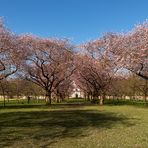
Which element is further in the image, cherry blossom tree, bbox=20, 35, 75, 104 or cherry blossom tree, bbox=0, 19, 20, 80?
cherry blossom tree, bbox=20, 35, 75, 104

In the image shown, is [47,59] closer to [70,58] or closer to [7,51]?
[70,58]

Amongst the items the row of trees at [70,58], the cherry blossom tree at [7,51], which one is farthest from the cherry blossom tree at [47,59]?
the cherry blossom tree at [7,51]

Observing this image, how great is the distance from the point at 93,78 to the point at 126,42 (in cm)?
2674

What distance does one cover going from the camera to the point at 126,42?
52.2 metres

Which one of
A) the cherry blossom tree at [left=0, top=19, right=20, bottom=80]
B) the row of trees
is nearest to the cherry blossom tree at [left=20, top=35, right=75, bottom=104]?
the row of trees

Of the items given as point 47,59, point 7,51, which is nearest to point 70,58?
point 47,59

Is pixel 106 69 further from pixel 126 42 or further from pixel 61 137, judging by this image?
pixel 61 137

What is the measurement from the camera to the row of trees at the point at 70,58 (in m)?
50.4

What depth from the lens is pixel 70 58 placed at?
228ft

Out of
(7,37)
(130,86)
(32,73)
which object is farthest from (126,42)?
(130,86)

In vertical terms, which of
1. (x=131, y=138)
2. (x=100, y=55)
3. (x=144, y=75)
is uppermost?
(x=100, y=55)

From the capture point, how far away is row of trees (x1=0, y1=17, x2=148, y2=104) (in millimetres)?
50438

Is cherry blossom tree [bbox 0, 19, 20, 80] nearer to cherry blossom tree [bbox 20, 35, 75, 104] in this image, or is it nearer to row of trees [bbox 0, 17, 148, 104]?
row of trees [bbox 0, 17, 148, 104]

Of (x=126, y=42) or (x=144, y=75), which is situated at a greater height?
(x=126, y=42)
